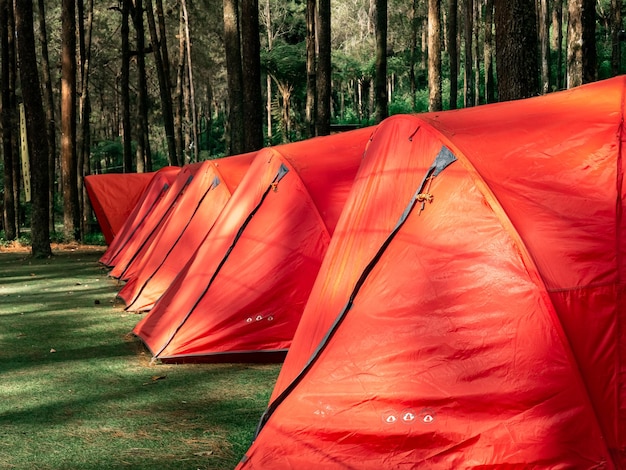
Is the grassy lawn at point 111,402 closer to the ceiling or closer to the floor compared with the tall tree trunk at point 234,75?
closer to the floor

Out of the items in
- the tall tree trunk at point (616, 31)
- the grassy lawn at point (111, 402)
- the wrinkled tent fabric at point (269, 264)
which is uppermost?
the tall tree trunk at point (616, 31)

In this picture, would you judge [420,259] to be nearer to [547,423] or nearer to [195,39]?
[547,423]

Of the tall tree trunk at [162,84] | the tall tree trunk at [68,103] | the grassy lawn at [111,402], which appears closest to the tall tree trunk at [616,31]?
the tall tree trunk at [162,84]

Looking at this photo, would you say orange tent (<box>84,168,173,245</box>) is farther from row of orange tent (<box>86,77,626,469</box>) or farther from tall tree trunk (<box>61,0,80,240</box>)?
row of orange tent (<box>86,77,626,469</box>)

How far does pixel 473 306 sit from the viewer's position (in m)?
3.41

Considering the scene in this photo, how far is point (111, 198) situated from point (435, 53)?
25.0 feet

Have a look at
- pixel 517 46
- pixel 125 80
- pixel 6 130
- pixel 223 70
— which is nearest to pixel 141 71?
pixel 125 80

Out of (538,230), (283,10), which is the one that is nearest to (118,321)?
(538,230)

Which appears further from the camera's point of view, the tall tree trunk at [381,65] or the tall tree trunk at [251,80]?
the tall tree trunk at [381,65]

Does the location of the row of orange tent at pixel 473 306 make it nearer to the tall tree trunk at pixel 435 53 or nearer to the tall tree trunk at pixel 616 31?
the tall tree trunk at pixel 435 53

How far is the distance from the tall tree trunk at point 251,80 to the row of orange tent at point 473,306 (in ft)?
23.8

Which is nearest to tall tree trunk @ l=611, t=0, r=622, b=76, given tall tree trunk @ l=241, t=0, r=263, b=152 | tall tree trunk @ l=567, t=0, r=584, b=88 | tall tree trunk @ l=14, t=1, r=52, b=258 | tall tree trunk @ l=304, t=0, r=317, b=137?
tall tree trunk @ l=304, t=0, r=317, b=137

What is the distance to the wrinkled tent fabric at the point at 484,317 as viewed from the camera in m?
3.21

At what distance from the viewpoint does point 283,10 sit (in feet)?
149
